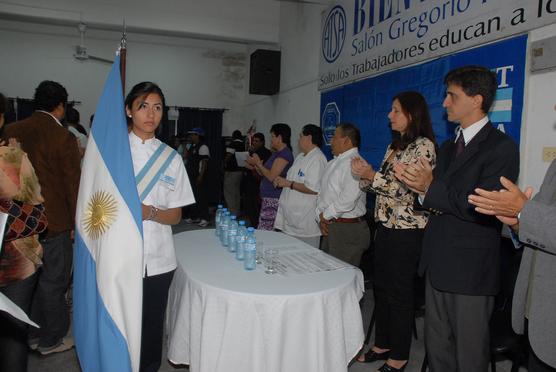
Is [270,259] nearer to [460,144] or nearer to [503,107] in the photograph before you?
[460,144]

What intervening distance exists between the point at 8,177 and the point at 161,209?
1.85 feet

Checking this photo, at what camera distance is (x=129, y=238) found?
1398 mm

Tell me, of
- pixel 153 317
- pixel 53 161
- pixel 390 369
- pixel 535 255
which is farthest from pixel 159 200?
pixel 390 369

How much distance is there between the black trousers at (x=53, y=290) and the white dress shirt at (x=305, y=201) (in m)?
1.62

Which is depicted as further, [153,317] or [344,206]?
[344,206]

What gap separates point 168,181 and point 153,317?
0.62 m

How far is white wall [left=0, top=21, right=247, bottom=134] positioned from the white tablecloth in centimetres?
777

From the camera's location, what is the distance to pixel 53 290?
7.79 feet

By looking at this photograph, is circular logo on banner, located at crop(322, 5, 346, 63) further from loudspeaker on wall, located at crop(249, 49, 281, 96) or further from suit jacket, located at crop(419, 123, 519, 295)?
suit jacket, located at crop(419, 123, 519, 295)

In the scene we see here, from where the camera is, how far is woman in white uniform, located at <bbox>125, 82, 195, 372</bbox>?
Result: 5.61ft

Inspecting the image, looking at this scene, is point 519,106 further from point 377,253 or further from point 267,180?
point 267,180

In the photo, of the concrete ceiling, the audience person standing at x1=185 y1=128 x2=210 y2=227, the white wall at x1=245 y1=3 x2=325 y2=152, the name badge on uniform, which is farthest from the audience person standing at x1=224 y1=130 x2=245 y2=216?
the name badge on uniform

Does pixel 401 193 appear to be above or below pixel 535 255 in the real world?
above

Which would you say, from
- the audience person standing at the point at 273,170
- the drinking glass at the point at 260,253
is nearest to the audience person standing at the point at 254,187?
the audience person standing at the point at 273,170
